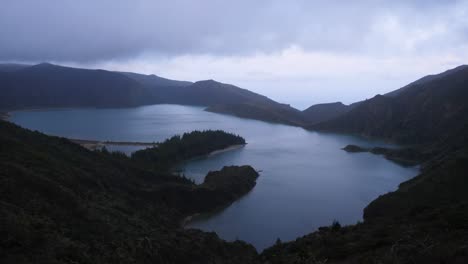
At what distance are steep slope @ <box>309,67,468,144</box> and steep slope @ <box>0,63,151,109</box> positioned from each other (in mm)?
80494

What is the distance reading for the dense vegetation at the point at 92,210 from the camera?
11.9 m

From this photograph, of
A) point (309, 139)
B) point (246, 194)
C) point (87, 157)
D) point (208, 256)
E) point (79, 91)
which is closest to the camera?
point (208, 256)

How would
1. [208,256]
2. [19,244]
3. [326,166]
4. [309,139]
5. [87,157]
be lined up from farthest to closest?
[309,139]
[326,166]
[87,157]
[208,256]
[19,244]

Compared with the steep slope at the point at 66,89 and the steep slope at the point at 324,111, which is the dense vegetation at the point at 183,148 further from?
the steep slope at the point at 66,89

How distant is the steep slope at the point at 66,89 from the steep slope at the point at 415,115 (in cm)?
8049

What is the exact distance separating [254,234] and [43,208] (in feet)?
54.5

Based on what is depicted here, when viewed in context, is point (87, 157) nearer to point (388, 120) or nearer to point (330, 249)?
point (330, 249)

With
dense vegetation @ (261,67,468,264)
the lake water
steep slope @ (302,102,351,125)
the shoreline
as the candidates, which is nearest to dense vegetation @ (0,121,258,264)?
the lake water

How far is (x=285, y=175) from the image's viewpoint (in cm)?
4812

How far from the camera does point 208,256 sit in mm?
19016

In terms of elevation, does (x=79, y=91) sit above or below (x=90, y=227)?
above

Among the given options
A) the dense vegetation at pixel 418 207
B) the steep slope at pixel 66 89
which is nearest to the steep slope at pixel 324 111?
the dense vegetation at pixel 418 207

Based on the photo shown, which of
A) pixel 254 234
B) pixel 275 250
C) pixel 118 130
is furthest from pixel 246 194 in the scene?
pixel 118 130

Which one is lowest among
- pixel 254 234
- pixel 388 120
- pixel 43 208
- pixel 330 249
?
pixel 254 234
